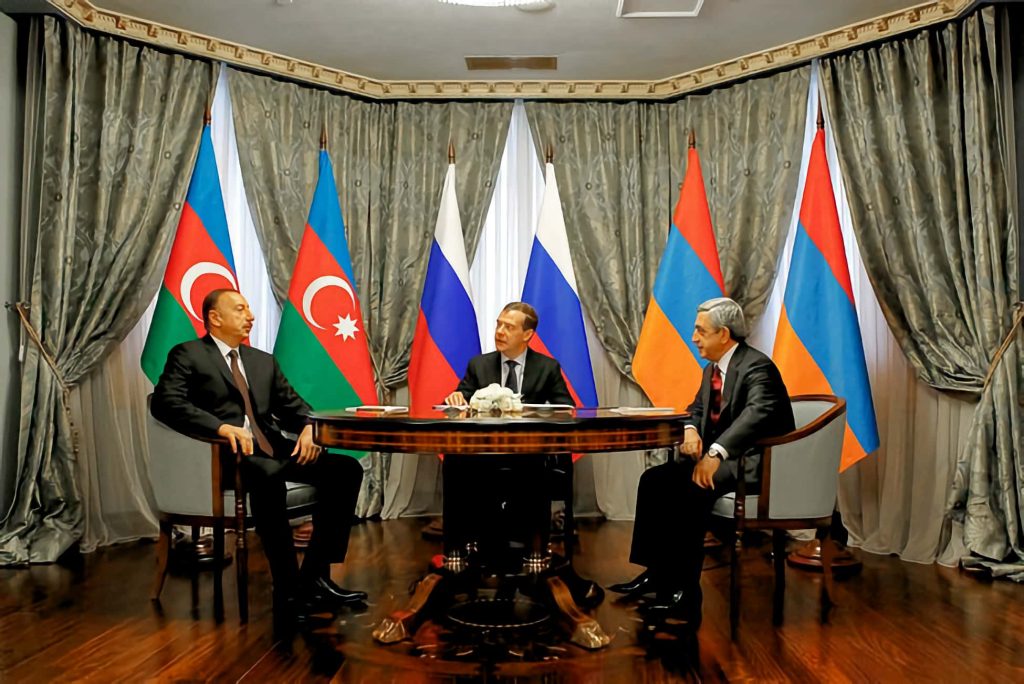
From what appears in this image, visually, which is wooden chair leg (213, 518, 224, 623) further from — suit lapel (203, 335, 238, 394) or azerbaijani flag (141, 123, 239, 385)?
azerbaijani flag (141, 123, 239, 385)

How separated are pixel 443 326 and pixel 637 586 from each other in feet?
7.10

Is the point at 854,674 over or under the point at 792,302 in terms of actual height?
under

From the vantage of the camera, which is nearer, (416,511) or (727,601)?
(727,601)

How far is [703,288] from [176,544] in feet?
10.7

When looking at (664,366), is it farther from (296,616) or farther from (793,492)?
(296,616)

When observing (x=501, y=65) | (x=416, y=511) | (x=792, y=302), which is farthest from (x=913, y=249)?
(x=416, y=511)

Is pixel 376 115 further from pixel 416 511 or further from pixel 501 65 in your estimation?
pixel 416 511

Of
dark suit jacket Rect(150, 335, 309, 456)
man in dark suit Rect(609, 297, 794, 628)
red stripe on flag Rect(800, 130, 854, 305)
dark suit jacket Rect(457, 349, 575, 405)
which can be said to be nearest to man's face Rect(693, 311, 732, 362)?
man in dark suit Rect(609, 297, 794, 628)

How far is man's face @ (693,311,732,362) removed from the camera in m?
3.67

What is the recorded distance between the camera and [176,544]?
15.9ft

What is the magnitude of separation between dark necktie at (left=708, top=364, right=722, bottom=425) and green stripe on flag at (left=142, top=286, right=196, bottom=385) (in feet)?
8.96

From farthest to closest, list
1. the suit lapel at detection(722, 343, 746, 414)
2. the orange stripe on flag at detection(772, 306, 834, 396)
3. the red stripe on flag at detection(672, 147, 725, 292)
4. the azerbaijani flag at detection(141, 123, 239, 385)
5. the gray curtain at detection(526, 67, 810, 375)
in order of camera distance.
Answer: the gray curtain at detection(526, 67, 810, 375) < the red stripe on flag at detection(672, 147, 725, 292) < the azerbaijani flag at detection(141, 123, 239, 385) < the orange stripe on flag at detection(772, 306, 834, 396) < the suit lapel at detection(722, 343, 746, 414)

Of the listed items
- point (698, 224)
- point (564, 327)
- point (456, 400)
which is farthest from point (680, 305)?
point (456, 400)

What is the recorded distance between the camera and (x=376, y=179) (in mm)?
5988
